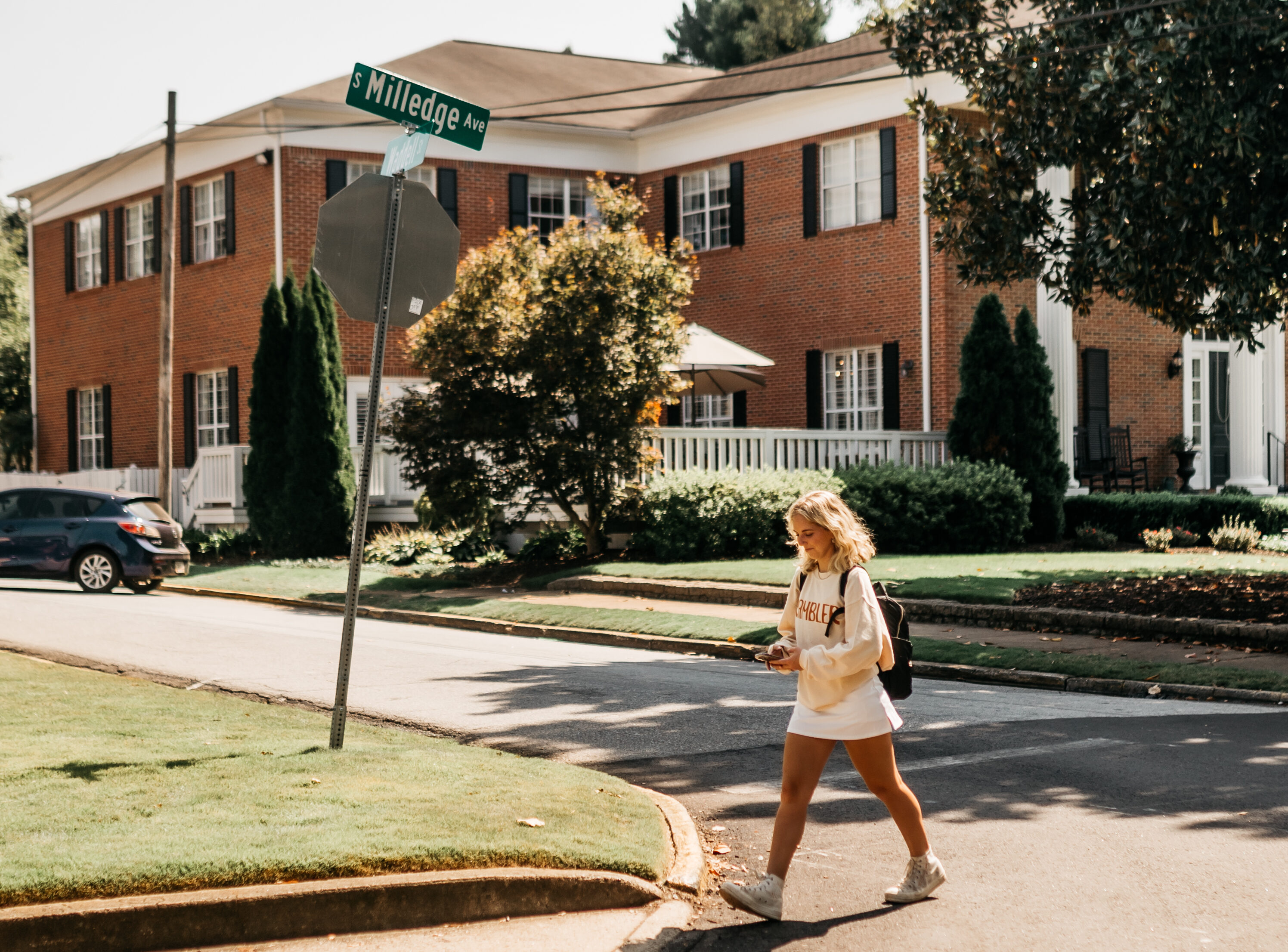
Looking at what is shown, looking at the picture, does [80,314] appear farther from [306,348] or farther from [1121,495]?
[1121,495]

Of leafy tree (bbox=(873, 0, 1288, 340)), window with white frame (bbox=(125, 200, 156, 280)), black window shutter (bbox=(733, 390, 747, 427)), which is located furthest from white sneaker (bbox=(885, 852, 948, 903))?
window with white frame (bbox=(125, 200, 156, 280))

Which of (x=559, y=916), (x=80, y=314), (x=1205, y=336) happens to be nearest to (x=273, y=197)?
(x=80, y=314)

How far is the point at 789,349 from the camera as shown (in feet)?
89.1

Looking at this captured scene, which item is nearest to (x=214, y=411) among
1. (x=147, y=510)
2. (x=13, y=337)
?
(x=147, y=510)

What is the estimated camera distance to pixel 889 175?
25188 mm

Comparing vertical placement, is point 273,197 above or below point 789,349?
above

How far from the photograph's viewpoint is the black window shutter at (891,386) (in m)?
25.3

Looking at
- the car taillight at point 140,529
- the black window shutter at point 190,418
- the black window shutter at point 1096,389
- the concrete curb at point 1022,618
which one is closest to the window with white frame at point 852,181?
the black window shutter at point 1096,389

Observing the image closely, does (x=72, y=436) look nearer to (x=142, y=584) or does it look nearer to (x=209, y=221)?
(x=209, y=221)

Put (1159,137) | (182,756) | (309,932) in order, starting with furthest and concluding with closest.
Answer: (1159,137), (182,756), (309,932)

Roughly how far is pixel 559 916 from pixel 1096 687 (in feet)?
23.3

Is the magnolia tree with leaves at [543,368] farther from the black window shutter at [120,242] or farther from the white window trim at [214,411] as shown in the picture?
the black window shutter at [120,242]

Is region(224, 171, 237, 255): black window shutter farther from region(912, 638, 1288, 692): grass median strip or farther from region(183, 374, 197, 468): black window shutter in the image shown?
region(912, 638, 1288, 692): grass median strip

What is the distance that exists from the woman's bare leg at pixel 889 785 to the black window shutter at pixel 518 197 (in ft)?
80.3
